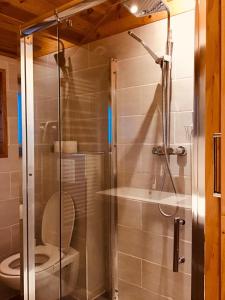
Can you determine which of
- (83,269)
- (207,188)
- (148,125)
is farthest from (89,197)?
(207,188)

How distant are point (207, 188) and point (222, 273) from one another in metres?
0.23

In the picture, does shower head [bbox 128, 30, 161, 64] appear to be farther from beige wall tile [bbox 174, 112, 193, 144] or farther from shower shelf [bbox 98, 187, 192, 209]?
shower shelf [bbox 98, 187, 192, 209]

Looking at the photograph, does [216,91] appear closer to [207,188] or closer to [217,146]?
[217,146]

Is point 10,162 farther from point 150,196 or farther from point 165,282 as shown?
point 165,282

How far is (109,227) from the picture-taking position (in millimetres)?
1933

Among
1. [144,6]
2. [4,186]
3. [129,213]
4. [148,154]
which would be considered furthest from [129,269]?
[144,6]

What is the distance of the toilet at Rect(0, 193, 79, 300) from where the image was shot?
185 cm

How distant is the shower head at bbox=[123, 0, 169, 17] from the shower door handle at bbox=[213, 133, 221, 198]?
1080mm

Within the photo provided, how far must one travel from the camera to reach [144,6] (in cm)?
151

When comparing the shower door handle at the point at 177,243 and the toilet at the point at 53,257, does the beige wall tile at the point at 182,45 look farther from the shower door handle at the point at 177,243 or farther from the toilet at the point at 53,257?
the toilet at the point at 53,257

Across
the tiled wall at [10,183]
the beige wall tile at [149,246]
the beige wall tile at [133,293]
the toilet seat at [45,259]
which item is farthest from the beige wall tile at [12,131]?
the beige wall tile at [133,293]

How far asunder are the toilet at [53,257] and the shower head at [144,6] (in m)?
1.35

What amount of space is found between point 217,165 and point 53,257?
5.19 feet

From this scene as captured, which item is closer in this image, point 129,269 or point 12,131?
point 129,269
